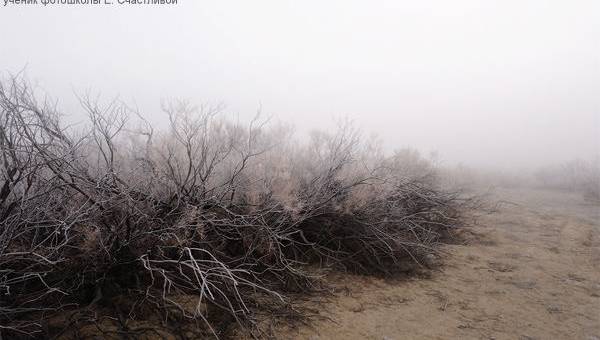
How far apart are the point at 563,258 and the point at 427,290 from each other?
10.0 feet

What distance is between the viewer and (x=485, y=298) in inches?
179

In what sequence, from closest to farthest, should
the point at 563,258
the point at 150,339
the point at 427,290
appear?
the point at 150,339 → the point at 427,290 → the point at 563,258

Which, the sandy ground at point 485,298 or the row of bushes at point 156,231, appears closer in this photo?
the row of bushes at point 156,231

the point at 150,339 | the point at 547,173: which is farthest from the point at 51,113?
the point at 547,173

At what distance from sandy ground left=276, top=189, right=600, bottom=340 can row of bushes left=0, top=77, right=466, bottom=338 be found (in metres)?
0.48

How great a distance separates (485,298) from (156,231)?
3689 millimetres

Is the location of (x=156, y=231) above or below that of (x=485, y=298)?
above

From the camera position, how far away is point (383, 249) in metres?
5.38

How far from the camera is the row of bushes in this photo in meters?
3.16

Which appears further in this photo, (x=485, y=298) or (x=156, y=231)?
(x=485, y=298)

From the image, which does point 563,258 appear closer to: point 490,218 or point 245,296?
point 490,218

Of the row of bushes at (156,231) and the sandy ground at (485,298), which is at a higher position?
the row of bushes at (156,231)

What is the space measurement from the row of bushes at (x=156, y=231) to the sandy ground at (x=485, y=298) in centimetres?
48

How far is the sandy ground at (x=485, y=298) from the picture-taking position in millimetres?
3664
